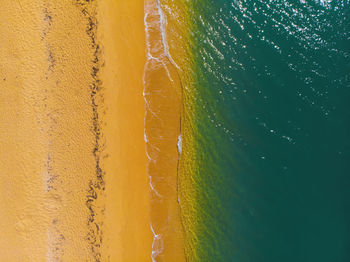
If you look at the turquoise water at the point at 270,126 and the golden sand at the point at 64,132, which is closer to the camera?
the golden sand at the point at 64,132

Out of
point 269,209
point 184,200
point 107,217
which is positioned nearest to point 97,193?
point 107,217

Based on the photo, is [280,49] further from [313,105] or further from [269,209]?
[269,209]

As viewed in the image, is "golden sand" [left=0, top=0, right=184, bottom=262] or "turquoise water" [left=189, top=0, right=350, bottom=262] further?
"turquoise water" [left=189, top=0, right=350, bottom=262]

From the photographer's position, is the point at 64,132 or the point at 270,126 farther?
the point at 270,126
